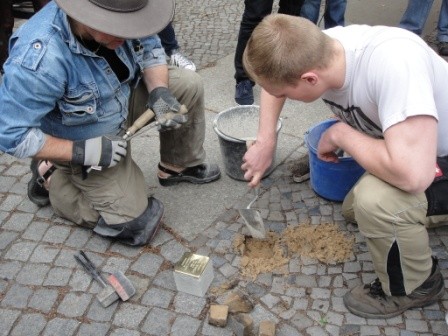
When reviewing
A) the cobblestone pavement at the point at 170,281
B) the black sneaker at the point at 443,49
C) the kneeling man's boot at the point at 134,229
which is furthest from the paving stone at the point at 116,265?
the black sneaker at the point at 443,49

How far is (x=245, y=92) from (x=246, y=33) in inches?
18.9

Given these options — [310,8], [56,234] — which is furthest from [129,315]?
[310,8]

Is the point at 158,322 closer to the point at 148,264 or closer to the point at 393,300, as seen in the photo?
the point at 148,264

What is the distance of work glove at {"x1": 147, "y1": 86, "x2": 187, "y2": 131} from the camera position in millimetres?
2963

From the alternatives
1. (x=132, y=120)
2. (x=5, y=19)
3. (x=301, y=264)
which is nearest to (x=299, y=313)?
(x=301, y=264)

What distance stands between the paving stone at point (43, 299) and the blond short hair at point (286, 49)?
5.36ft

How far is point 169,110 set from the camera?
9.86ft

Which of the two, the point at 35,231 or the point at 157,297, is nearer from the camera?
the point at 157,297

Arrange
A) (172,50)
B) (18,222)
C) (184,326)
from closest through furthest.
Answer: (184,326) < (18,222) < (172,50)

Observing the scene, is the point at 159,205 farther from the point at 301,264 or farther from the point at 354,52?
the point at 354,52

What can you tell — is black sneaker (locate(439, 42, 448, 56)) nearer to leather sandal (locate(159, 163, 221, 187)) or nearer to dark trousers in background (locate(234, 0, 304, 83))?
dark trousers in background (locate(234, 0, 304, 83))

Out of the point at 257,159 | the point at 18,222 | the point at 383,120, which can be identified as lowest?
the point at 18,222

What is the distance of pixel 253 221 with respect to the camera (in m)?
2.97

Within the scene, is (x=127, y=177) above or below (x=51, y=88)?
below
